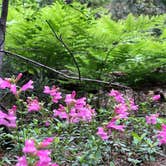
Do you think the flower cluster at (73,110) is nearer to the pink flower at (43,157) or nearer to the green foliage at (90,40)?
the pink flower at (43,157)

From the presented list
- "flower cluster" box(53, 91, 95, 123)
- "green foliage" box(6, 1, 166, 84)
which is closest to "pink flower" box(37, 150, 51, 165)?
"flower cluster" box(53, 91, 95, 123)

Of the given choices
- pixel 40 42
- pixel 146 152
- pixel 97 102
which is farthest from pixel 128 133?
pixel 40 42

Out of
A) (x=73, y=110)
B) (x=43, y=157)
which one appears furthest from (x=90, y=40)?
(x=43, y=157)

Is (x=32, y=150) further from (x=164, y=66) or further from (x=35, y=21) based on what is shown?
(x=164, y=66)

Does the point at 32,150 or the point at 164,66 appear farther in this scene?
the point at 164,66

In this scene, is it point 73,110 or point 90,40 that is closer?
point 73,110

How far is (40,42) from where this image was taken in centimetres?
274

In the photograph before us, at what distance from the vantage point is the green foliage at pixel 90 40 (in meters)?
2.66

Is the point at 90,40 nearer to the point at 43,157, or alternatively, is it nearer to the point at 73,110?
the point at 73,110

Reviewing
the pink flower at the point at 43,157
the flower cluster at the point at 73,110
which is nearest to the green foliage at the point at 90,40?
the flower cluster at the point at 73,110

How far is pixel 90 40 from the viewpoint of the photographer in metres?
2.75

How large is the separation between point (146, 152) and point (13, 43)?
153 centimetres

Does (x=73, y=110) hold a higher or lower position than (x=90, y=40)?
lower

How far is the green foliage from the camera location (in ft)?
8.72
